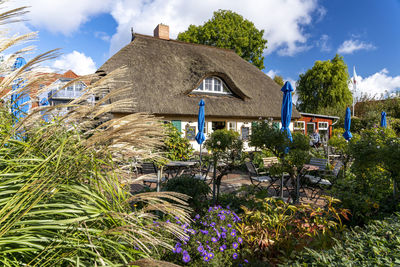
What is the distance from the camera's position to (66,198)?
1.12 meters

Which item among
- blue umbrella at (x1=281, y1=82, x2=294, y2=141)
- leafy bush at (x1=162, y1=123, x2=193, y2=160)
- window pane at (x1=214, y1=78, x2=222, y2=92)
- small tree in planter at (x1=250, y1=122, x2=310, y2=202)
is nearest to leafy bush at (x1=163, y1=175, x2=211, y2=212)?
small tree in planter at (x1=250, y1=122, x2=310, y2=202)

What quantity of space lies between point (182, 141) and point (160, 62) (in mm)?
6615

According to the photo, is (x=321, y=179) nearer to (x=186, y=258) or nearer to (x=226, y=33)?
(x=186, y=258)

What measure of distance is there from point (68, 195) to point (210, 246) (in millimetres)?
1498

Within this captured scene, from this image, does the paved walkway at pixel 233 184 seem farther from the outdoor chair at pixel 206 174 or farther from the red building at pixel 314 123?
the red building at pixel 314 123

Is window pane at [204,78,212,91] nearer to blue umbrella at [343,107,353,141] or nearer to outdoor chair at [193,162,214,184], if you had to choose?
blue umbrella at [343,107,353,141]

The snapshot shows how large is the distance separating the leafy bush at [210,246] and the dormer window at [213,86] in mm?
11814

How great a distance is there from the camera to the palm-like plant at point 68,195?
919 mm

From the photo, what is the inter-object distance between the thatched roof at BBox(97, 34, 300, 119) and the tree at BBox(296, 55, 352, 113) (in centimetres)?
1244

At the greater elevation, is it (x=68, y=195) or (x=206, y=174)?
(x=68, y=195)

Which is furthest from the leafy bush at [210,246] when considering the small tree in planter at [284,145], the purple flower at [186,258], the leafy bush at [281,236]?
the small tree in planter at [284,145]

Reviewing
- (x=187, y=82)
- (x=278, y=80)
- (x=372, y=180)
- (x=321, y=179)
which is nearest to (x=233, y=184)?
(x=321, y=179)

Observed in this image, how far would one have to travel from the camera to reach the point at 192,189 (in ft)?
12.3

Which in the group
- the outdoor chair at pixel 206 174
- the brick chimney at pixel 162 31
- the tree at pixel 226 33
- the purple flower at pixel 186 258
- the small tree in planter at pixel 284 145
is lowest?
the outdoor chair at pixel 206 174
